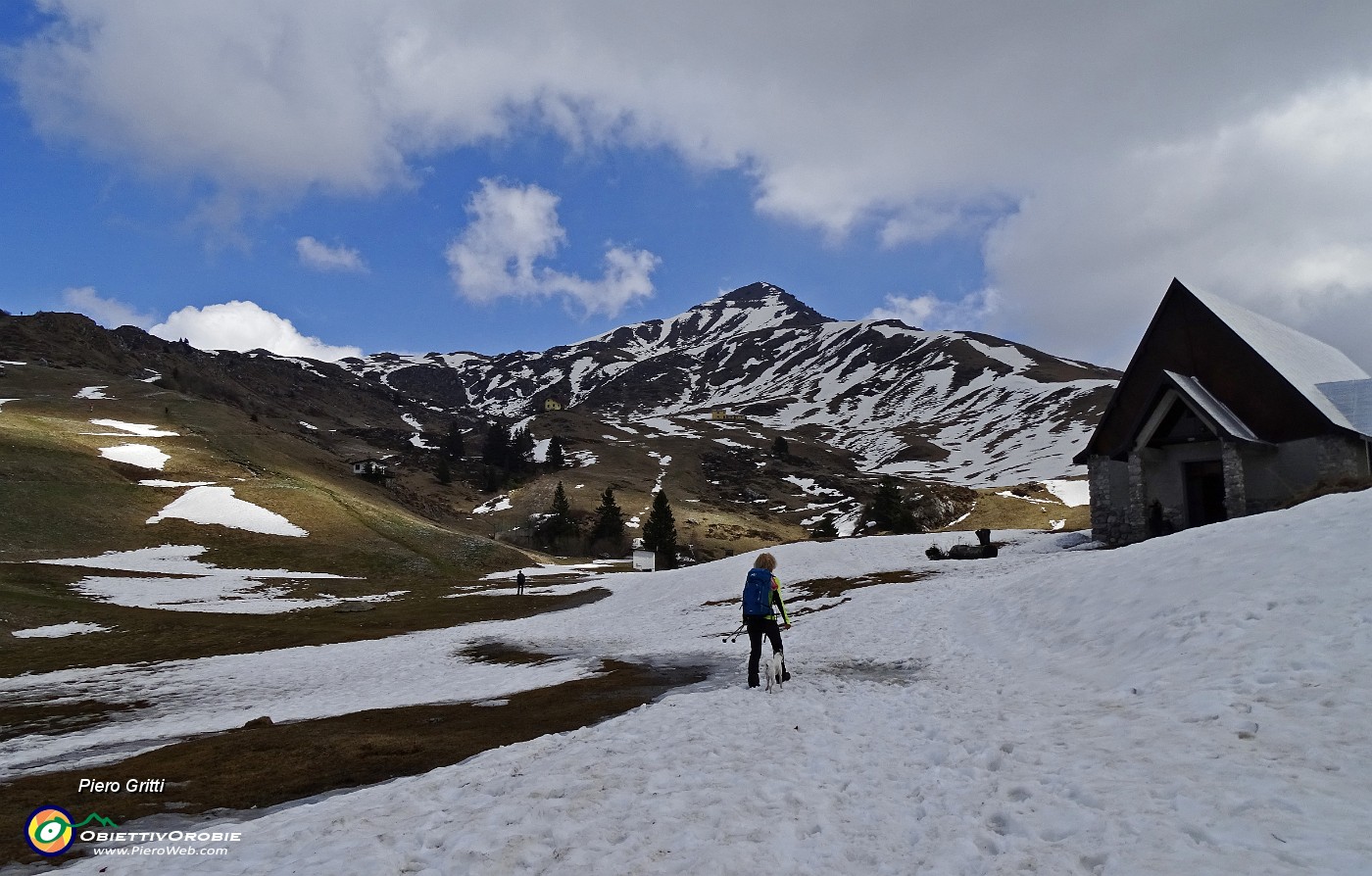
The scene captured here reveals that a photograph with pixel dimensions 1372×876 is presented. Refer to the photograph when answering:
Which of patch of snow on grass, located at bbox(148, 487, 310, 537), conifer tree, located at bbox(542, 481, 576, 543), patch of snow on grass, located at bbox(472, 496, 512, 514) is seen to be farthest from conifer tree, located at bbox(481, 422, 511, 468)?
patch of snow on grass, located at bbox(148, 487, 310, 537)

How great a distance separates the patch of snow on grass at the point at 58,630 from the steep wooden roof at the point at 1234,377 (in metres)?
50.3

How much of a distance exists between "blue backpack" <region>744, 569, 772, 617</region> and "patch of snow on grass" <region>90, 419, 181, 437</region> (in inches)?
3763

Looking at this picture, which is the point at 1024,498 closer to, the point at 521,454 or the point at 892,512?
the point at 892,512

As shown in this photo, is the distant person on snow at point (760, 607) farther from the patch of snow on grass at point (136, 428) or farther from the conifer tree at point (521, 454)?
the conifer tree at point (521, 454)

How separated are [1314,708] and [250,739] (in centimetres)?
1701

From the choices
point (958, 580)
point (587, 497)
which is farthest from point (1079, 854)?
point (587, 497)

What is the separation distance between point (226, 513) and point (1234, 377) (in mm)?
75314

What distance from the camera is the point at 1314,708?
322 inches

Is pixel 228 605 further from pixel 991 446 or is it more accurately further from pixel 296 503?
pixel 991 446

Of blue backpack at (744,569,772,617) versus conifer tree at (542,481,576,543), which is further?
conifer tree at (542,481,576,543)

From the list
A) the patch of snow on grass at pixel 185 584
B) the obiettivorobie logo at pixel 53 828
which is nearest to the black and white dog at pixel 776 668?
A: the obiettivorobie logo at pixel 53 828

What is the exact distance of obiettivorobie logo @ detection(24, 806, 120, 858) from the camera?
7.93 metres

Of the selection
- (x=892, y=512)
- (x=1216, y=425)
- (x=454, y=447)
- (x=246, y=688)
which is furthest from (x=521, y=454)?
(x=1216, y=425)

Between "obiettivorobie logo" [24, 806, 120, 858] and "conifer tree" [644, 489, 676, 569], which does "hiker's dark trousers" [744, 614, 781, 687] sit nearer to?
"obiettivorobie logo" [24, 806, 120, 858]
